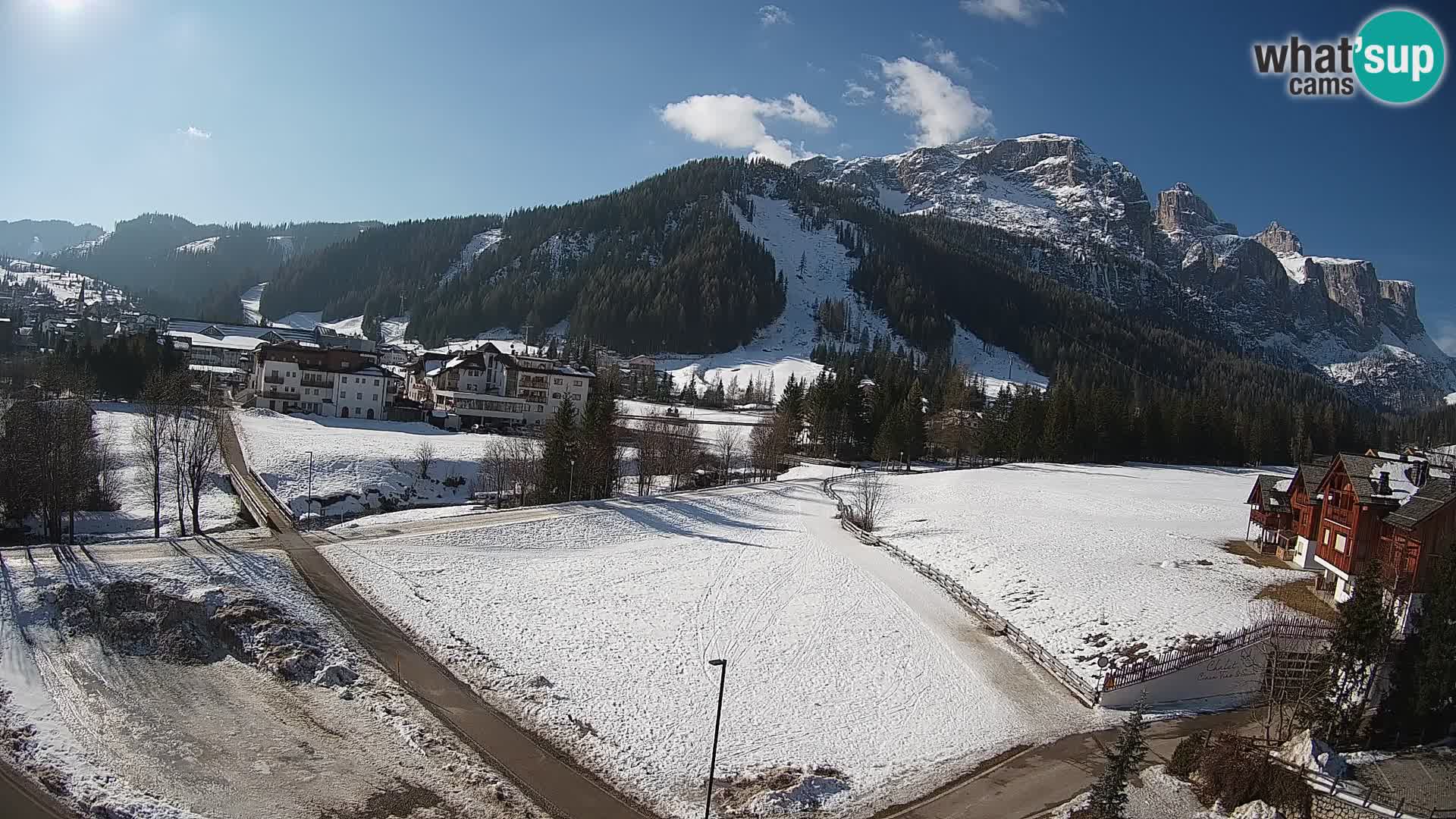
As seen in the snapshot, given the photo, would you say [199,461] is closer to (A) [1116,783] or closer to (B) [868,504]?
(B) [868,504]

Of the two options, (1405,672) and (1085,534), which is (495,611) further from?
(1085,534)

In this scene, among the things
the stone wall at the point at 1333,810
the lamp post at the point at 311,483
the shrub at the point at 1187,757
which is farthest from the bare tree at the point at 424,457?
the stone wall at the point at 1333,810

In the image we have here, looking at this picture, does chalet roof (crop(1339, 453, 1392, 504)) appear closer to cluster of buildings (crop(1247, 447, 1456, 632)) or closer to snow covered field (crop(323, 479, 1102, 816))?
cluster of buildings (crop(1247, 447, 1456, 632))

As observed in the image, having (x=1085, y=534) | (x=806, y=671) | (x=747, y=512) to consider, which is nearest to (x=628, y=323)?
(x=747, y=512)

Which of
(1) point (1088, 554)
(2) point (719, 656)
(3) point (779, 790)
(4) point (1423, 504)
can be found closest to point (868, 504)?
(1) point (1088, 554)

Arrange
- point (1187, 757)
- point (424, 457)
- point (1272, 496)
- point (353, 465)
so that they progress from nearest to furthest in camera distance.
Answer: point (1187, 757) < point (1272, 496) < point (353, 465) < point (424, 457)
